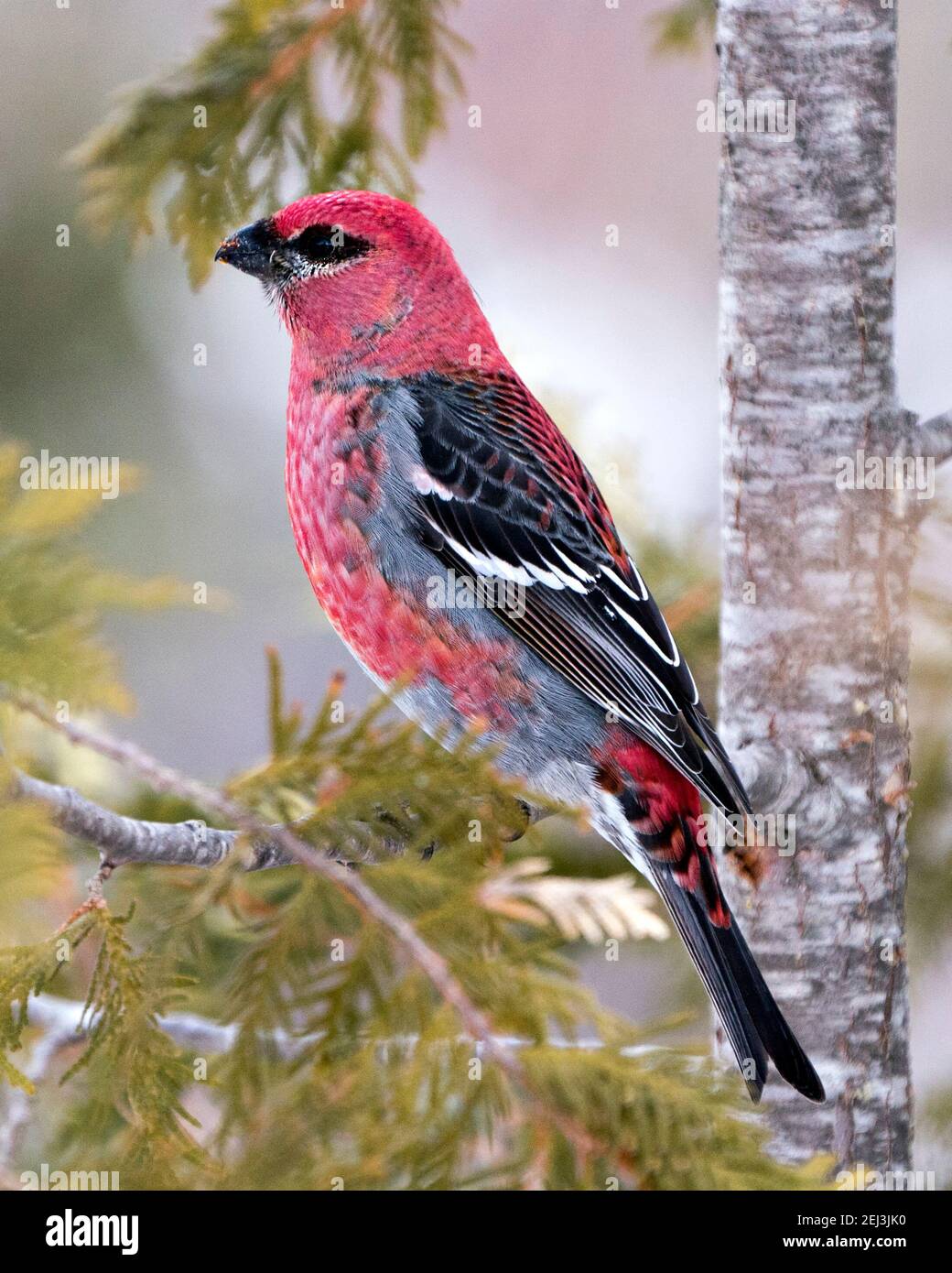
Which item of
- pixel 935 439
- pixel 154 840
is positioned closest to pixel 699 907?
pixel 935 439

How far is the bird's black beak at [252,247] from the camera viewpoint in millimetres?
2547

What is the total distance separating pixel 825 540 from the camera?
7.72 feet

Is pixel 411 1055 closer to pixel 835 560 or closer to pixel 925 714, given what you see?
pixel 835 560

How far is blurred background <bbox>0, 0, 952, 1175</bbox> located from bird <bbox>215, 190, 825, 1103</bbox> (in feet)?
4.33

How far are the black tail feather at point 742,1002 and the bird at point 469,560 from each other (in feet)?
0.03

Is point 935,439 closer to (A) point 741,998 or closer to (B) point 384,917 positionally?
(A) point 741,998

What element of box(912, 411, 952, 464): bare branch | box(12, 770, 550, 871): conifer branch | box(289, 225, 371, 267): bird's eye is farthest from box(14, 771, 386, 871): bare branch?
box(289, 225, 371, 267): bird's eye

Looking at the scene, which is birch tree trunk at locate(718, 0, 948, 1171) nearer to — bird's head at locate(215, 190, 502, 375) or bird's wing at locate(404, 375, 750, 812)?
bird's wing at locate(404, 375, 750, 812)

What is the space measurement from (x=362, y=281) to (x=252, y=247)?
9.1 inches

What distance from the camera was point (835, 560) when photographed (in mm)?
2354

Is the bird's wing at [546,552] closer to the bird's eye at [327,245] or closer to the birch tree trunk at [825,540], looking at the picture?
the birch tree trunk at [825,540]

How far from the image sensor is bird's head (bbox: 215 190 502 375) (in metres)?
2.57
